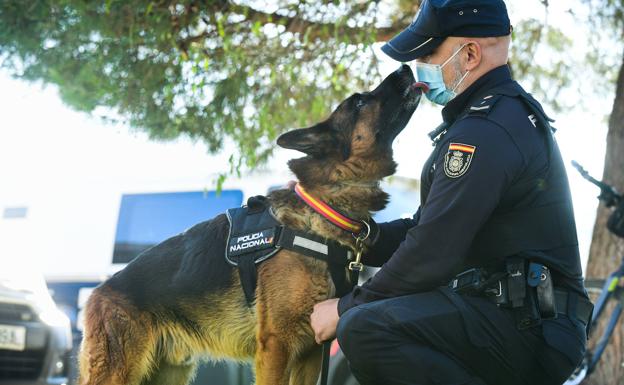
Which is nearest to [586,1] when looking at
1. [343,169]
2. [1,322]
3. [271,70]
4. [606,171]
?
[606,171]

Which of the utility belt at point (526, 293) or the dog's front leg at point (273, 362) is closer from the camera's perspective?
the utility belt at point (526, 293)

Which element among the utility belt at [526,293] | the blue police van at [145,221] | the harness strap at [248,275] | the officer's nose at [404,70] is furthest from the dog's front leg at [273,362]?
the blue police van at [145,221]

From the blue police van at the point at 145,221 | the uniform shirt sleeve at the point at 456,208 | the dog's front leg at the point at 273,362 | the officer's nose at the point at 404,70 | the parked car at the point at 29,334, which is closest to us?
the uniform shirt sleeve at the point at 456,208

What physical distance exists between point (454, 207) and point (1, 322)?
4.58m

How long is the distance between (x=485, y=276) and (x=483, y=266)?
61mm

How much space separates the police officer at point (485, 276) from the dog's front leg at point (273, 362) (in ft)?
1.88

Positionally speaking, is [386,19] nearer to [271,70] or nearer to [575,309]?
[271,70]

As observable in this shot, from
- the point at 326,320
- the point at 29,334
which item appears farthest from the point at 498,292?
the point at 29,334

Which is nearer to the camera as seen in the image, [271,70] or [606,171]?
[606,171]

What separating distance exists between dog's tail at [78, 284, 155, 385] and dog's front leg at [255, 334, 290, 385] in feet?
1.98

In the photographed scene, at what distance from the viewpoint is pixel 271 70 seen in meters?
6.93

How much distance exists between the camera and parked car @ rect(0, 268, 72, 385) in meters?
5.85

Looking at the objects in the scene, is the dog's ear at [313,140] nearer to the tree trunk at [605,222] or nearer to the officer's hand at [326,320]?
the officer's hand at [326,320]

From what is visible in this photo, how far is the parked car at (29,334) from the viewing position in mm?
5848
